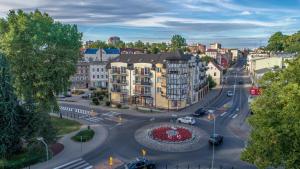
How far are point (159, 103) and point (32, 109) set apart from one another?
37642 millimetres

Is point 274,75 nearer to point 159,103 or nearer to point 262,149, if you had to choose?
point 262,149

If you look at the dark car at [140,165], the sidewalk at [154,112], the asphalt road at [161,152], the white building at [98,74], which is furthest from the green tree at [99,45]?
the dark car at [140,165]

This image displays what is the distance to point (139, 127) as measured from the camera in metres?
56.5

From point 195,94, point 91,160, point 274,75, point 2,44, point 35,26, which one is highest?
point 35,26

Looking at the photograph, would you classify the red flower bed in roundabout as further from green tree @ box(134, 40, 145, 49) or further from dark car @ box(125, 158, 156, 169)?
green tree @ box(134, 40, 145, 49)

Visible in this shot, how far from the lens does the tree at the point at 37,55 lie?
48844mm

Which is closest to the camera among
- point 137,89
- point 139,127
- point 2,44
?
point 2,44

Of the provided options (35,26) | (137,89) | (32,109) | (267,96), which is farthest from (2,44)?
(267,96)

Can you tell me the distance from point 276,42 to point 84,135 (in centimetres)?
13845

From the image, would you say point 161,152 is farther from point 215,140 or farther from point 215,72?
point 215,72

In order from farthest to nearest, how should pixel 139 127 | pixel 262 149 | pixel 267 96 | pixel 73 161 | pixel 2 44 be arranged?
1. pixel 139 127
2. pixel 2 44
3. pixel 73 161
4. pixel 267 96
5. pixel 262 149

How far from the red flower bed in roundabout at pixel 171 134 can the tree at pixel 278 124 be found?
20.0 meters

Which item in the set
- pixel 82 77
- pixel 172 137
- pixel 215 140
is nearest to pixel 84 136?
pixel 172 137

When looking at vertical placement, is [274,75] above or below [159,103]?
above
